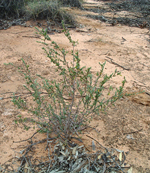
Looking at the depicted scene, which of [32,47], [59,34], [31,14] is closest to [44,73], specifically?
[32,47]

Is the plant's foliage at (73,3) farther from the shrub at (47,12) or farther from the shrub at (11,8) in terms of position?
the shrub at (11,8)

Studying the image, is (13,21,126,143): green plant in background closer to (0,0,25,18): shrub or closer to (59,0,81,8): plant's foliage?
(0,0,25,18): shrub

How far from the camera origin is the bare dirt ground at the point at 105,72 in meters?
1.83

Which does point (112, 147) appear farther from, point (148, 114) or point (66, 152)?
point (148, 114)

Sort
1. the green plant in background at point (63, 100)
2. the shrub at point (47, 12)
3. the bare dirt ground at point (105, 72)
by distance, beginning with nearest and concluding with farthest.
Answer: the green plant in background at point (63, 100) < the bare dirt ground at point (105, 72) < the shrub at point (47, 12)

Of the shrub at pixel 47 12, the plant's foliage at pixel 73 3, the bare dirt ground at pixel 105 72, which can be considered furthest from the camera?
the plant's foliage at pixel 73 3

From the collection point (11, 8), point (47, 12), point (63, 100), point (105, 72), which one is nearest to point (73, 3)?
point (47, 12)

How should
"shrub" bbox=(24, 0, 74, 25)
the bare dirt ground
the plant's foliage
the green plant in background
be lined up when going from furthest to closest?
the plant's foliage, "shrub" bbox=(24, 0, 74, 25), the bare dirt ground, the green plant in background

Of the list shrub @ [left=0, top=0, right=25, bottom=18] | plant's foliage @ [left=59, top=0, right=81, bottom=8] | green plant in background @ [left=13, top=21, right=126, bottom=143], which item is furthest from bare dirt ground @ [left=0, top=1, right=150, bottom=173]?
plant's foliage @ [left=59, top=0, right=81, bottom=8]

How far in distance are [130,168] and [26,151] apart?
1.04 m

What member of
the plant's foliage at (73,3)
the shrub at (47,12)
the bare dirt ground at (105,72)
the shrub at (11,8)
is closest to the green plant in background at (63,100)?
the bare dirt ground at (105,72)

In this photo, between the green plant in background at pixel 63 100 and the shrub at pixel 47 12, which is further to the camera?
the shrub at pixel 47 12

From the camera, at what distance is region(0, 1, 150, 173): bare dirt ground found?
183 centimetres

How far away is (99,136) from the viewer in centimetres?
192
